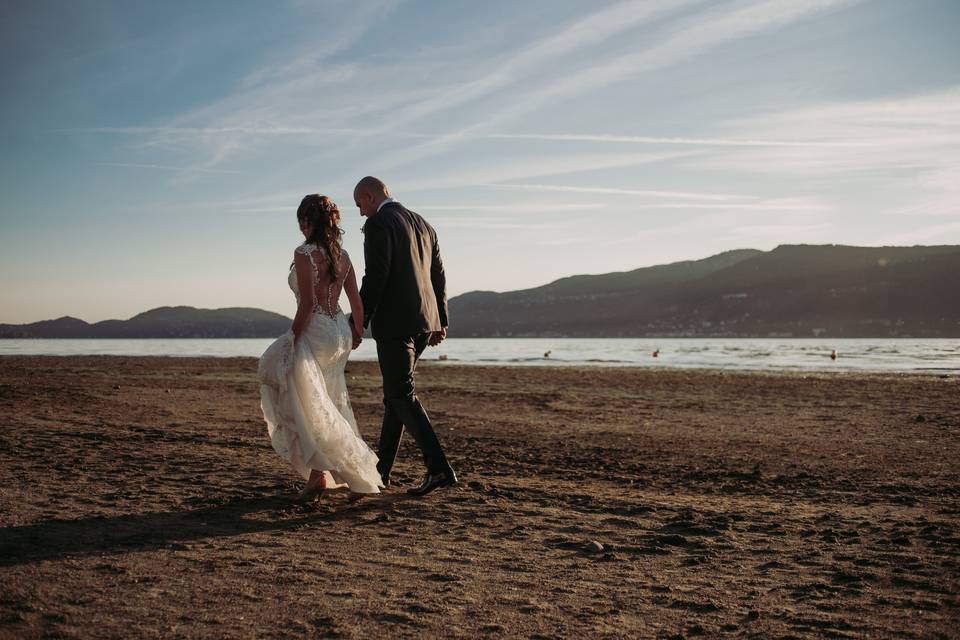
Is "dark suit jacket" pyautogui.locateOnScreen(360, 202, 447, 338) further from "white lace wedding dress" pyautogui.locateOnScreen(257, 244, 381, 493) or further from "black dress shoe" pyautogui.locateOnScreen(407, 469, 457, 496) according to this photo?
"black dress shoe" pyautogui.locateOnScreen(407, 469, 457, 496)

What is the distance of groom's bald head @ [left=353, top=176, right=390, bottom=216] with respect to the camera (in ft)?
19.1

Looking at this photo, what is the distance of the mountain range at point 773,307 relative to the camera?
12431 cm

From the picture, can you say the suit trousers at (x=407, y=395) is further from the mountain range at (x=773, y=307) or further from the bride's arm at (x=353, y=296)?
the mountain range at (x=773, y=307)

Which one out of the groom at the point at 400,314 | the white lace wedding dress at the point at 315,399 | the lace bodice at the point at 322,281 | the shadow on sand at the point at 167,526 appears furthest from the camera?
the groom at the point at 400,314

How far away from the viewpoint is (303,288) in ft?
17.1

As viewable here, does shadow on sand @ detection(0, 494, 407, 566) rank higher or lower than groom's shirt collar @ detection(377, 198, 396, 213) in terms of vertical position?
lower

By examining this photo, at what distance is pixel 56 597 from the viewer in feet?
10.1

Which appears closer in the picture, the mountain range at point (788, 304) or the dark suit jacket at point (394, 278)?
the dark suit jacket at point (394, 278)

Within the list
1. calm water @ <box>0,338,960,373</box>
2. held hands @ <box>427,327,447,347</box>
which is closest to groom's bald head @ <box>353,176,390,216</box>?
held hands @ <box>427,327,447,347</box>

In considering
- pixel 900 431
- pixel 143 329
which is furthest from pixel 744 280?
pixel 900 431

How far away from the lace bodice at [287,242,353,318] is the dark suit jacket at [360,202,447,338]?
0.21 meters

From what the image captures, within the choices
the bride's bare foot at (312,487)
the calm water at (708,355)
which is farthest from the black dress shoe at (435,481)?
the calm water at (708,355)

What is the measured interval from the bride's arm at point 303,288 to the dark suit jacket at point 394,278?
0.44m

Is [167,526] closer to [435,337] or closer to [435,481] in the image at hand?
[435,481]
